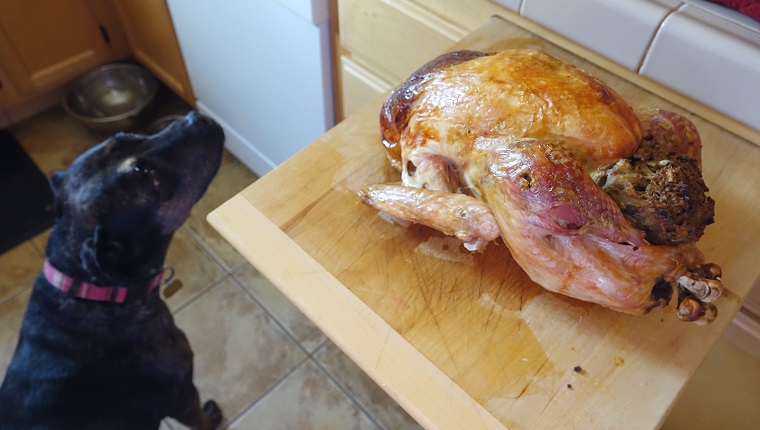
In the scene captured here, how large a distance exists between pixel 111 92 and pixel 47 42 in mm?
286

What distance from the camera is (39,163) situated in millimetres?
2084

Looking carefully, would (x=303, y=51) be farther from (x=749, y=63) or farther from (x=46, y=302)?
(x=749, y=63)

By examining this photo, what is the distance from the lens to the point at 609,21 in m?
0.85

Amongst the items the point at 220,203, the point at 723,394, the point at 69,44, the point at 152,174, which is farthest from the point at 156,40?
the point at 723,394

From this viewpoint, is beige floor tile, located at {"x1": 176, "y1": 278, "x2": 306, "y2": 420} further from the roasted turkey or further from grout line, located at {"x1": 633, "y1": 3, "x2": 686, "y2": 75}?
grout line, located at {"x1": 633, "y1": 3, "x2": 686, "y2": 75}

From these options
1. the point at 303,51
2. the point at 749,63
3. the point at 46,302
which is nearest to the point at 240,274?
the point at 46,302

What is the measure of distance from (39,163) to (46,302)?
113 centimetres

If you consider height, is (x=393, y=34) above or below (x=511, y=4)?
below

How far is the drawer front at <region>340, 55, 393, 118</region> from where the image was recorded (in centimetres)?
121

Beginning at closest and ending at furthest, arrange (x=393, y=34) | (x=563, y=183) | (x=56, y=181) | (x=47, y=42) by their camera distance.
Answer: (x=563, y=183) < (x=393, y=34) < (x=56, y=181) < (x=47, y=42)

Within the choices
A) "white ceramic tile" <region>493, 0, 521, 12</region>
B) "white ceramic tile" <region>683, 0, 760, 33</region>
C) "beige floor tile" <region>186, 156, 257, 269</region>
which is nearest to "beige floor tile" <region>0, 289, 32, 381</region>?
"beige floor tile" <region>186, 156, 257, 269</region>

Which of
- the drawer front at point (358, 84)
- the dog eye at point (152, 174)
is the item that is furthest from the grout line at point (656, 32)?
the dog eye at point (152, 174)

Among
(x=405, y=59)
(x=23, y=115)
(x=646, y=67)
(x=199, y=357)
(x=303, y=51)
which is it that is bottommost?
(x=199, y=357)

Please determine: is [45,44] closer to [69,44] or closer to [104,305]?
[69,44]
